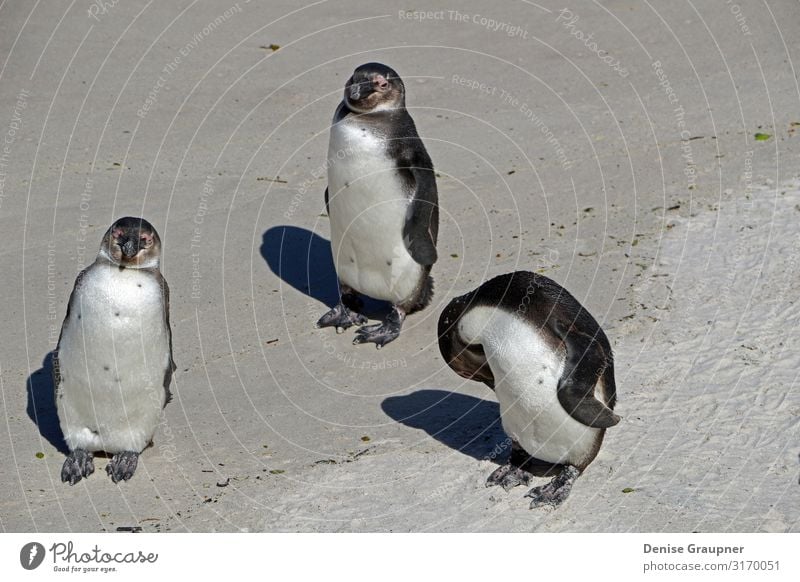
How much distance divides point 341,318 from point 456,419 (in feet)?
4.04

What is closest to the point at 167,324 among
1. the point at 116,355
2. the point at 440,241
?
the point at 116,355

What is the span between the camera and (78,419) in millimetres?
4723

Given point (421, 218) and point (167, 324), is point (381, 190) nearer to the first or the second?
point (421, 218)

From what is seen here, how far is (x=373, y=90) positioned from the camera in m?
5.71

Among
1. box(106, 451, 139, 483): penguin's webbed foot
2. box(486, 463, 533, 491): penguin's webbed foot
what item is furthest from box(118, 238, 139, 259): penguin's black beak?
box(486, 463, 533, 491): penguin's webbed foot

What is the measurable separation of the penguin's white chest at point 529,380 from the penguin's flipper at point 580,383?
0.10 feet

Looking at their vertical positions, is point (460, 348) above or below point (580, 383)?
above

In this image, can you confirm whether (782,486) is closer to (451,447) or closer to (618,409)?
(618,409)

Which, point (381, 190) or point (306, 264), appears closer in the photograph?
point (381, 190)

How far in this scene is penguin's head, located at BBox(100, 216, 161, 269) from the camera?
4.44 metres

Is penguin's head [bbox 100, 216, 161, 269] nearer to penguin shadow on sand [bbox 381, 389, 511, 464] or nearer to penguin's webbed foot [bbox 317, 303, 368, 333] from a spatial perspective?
penguin shadow on sand [bbox 381, 389, 511, 464]

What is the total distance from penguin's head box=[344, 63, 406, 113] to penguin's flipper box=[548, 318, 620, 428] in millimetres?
1831
